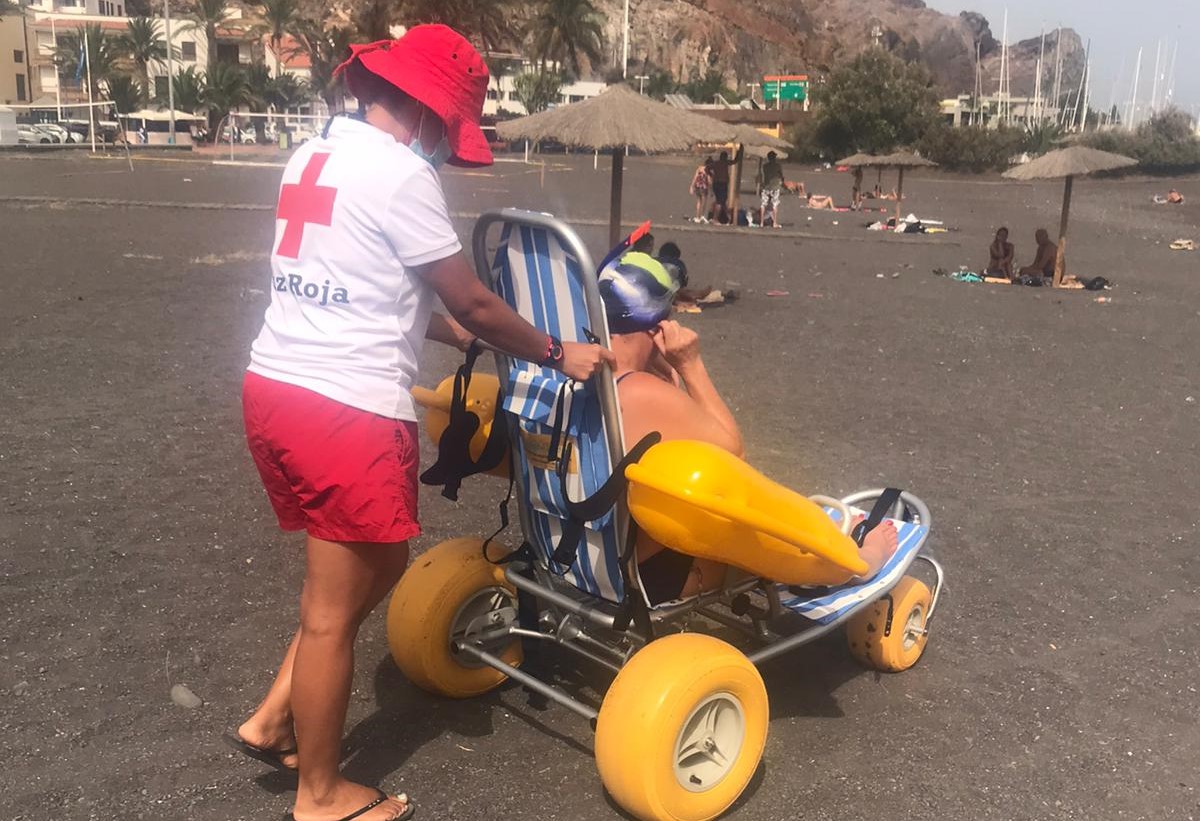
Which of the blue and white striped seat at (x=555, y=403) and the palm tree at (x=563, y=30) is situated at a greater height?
the palm tree at (x=563, y=30)

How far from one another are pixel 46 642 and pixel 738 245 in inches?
679

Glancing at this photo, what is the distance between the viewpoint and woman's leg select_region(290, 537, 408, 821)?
2637mm

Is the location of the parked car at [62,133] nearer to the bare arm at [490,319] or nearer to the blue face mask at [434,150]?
the blue face mask at [434,150]

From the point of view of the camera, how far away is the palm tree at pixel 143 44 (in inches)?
3410

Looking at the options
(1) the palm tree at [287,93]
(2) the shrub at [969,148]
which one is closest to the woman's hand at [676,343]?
(2) the shrub at [969,148]

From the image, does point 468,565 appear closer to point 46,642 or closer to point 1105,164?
point 46,642

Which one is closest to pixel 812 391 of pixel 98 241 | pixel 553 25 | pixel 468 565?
pixel 468 565

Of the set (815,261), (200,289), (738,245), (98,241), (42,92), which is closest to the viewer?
(200,289)

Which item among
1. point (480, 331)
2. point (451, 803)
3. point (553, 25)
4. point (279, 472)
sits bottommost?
point (451, 803)

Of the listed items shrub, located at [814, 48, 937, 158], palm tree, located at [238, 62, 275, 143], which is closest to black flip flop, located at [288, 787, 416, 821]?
shrub, located at [814, 48, 937, 158]

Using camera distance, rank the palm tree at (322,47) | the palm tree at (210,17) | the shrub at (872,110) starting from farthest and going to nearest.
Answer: the palm tree at (210,17) < the palm tree at (322,47) < the shrub at (872,110)

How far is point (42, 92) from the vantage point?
97875 mm

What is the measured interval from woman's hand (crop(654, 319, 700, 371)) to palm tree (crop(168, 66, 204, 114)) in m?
81.9

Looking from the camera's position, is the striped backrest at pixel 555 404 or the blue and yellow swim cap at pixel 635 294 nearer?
the striped backrest at pixel 555 404
